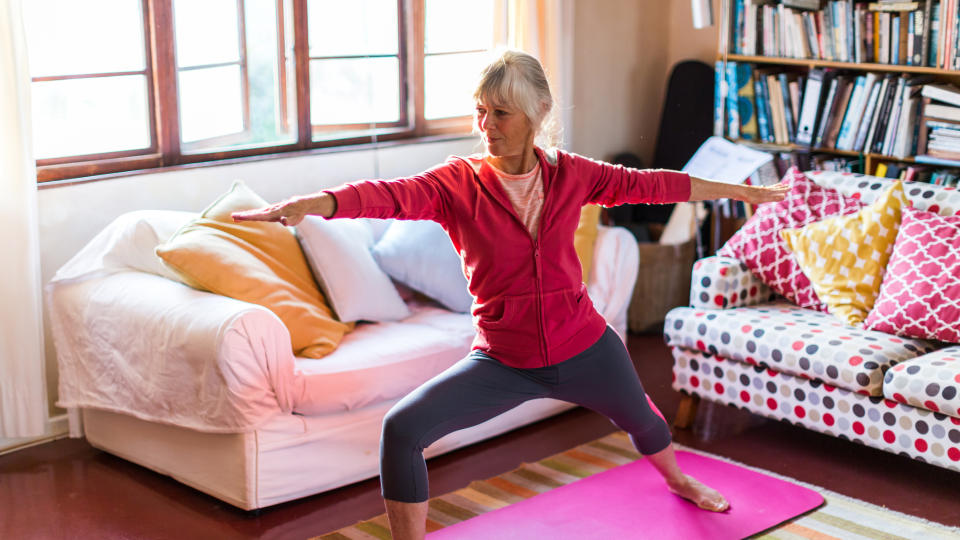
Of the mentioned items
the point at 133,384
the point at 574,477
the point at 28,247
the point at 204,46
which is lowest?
the point at 574,477

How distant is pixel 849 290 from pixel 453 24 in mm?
2086

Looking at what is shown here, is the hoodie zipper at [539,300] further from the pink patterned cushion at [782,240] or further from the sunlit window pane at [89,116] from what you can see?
the sunlit window pane at [89,116]

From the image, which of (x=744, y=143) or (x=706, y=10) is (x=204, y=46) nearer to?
(x=706, y=10)

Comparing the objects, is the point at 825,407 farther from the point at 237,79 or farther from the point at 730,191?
the point at 237,79

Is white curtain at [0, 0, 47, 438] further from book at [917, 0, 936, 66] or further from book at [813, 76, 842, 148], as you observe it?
book at [917, 0, 936, 66]

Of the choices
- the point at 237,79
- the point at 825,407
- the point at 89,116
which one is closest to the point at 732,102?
the point at 825,407

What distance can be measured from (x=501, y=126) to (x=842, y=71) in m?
2.62

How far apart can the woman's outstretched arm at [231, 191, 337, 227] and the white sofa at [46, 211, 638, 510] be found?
784 millimetres

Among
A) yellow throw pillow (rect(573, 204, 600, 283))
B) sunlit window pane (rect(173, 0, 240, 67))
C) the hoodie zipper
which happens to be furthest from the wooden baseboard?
sunlit window pane (rect(173, 0, 240, 67))

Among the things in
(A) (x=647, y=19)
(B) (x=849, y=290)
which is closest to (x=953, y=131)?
(B) (x=849, y=290)

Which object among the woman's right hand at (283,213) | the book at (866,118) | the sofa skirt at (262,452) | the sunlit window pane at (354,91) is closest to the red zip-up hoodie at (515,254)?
the woman's right hand at (283,213)

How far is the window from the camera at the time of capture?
3.48m

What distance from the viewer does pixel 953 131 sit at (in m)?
4.01

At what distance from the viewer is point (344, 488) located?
3.21m
